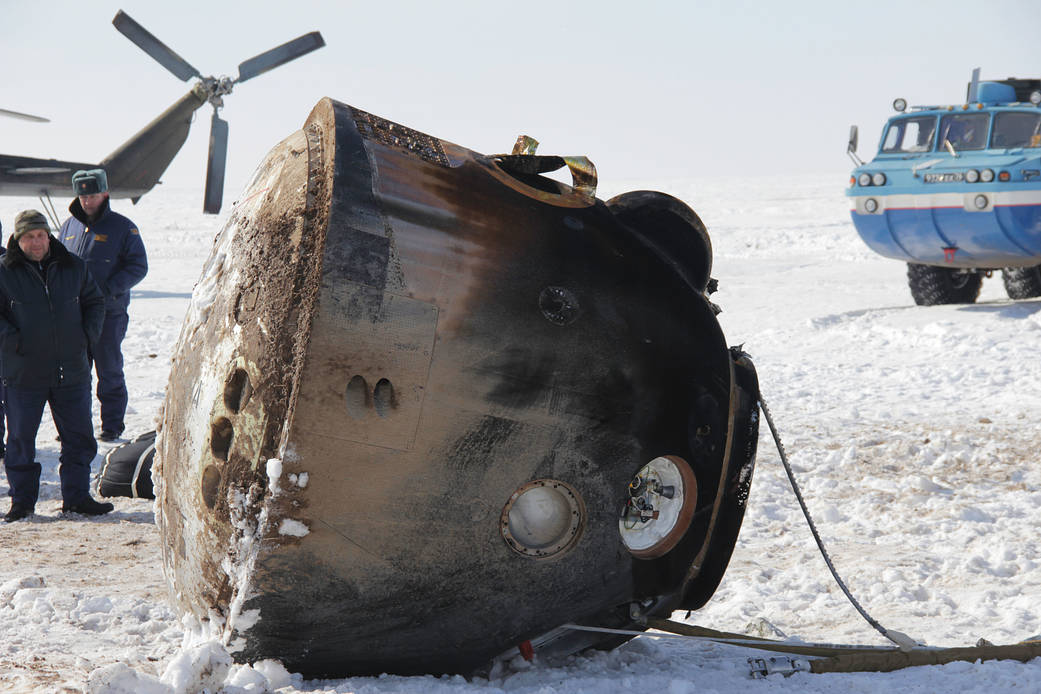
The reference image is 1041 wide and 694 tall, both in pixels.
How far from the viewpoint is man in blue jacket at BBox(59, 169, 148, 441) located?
713cm

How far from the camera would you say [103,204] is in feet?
A: 23.6

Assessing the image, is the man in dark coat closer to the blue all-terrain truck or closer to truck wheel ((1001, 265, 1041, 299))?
the blue all-terrain truck

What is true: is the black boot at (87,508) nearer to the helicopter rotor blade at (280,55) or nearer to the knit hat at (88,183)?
the knit hat at (88,183)

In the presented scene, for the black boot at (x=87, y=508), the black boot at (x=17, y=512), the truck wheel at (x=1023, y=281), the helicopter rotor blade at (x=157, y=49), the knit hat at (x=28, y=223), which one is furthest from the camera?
the helicopter rotor blade at (x=157, y=49)

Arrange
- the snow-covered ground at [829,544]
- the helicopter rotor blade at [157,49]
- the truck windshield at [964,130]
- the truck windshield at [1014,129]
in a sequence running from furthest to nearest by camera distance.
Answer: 1. the helicopter rotor blade at [157,49]
2. the truck windshield at [964,130]
3. the truck windshield at [1014,129]
4. the snow-covered ground at [829,544]

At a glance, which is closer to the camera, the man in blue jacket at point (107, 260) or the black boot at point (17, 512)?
the black boot at point (17, 512)

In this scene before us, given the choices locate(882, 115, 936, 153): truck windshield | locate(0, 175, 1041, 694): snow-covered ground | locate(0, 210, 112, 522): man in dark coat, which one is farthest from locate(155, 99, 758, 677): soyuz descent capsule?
locate(882, 115, 936, 153): truck windshield

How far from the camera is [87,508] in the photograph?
562cm

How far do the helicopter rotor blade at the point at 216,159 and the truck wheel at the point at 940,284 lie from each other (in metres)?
12.0

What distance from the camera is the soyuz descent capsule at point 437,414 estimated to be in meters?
2.58

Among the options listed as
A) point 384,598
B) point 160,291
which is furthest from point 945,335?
point 160,291

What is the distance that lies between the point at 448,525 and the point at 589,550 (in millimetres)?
438

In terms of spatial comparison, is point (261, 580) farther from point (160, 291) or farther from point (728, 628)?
point (160, 291)

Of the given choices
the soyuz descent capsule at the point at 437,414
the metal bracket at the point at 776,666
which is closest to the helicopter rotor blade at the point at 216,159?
the soyuz descent capsule at the point at 437,414
